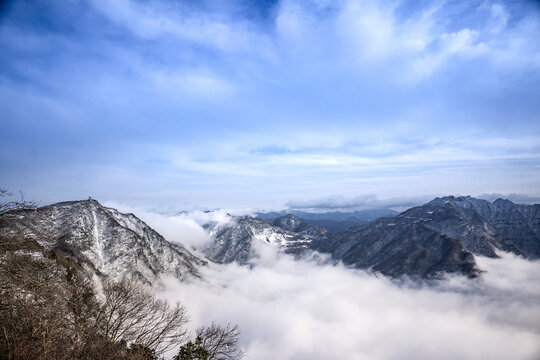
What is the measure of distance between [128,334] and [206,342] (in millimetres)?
7442

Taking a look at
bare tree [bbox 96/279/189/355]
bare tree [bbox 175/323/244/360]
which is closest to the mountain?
bare tree [bbox 96/279/189/355]

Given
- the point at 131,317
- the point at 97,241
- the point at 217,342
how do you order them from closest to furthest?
1. the point at 131,317
2. the point at 217,342
3. the point at 97,241

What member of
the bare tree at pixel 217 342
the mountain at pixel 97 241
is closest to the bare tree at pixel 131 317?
the bare tree at pixel 217 342

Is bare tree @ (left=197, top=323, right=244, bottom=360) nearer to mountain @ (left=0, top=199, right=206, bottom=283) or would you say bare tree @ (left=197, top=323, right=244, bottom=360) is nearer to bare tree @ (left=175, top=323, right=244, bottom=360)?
bare tree @ (left=175, top=323, right=244, bottom=360)

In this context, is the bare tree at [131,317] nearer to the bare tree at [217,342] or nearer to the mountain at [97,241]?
the bare tree at [217,342]

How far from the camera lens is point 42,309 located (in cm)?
1497

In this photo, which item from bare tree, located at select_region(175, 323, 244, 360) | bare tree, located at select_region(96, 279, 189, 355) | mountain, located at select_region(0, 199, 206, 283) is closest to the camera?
bare tree, located at select_region(96, 279, 189, 355)

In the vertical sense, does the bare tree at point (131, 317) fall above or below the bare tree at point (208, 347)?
above

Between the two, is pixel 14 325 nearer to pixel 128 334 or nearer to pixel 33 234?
pixel 33 234

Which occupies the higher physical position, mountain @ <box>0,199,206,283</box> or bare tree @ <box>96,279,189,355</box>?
bare tree @ <box>96,279,189,355</box>

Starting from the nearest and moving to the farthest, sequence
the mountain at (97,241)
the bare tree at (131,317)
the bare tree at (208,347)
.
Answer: the bare tree at (131,317)
the bare tree at (208,347)
the mountain at (97,241)

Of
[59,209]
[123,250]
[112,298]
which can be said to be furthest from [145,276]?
[112,298]

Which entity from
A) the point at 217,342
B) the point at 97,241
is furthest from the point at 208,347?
the point at 97,241

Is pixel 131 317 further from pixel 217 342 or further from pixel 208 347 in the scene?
pixel 217 342
